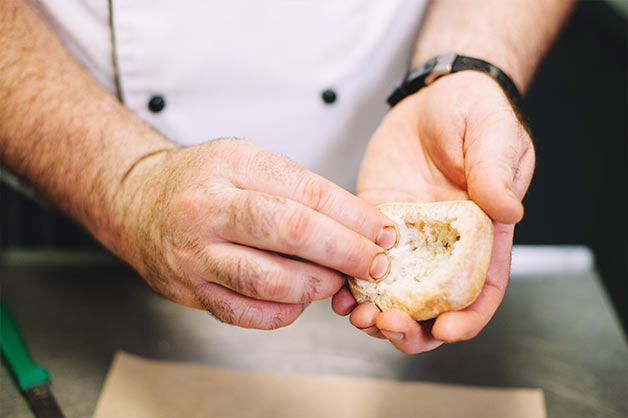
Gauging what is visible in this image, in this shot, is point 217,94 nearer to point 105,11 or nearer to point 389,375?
point 105,11

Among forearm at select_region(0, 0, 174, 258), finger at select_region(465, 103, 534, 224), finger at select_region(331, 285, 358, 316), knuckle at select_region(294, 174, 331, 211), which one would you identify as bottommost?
finger at select_region(331, 285, 358, 316)

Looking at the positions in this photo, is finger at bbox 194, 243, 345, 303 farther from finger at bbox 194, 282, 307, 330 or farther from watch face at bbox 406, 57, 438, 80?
watch face at bbox 406, 57, 438, 80

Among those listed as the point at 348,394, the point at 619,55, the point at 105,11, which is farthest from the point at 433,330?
the point at 619,55

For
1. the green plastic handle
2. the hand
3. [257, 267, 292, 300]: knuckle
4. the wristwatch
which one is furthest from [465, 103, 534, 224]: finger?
the green plastic handle

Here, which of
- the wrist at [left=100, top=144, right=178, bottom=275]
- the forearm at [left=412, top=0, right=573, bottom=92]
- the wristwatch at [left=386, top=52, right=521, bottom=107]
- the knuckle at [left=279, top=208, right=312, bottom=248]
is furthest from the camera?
the forearm at [left=412, top=0, right=573, bottom=92]

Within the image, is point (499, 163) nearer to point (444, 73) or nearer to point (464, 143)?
point (464, 143)

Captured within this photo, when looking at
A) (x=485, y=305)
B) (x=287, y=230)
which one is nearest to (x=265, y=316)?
(x=287, y=230)
